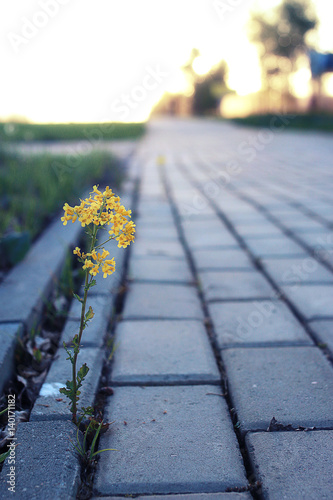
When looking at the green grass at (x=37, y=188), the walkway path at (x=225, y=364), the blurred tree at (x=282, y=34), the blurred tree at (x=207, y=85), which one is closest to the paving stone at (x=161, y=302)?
the walkway path at (x=225, y=364)

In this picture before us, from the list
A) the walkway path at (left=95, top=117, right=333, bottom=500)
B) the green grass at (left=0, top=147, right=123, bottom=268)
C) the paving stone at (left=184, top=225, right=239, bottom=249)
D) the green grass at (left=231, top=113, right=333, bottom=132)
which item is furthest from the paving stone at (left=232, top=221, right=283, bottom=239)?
the green grass at (left=231, top=113, right=333, bottom=132)

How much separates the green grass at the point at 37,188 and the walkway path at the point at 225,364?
0.67 meters

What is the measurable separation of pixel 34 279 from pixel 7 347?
0.62 meters

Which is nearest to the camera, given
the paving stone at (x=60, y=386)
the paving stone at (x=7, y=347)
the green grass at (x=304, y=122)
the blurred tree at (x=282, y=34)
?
the paving stone at (x=60, y=386)

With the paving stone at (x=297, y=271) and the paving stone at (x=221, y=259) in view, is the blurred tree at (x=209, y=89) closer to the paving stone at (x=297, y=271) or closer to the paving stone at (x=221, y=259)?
the paving stone at (x=221, y=259)

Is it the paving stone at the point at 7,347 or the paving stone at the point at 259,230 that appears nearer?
the paving stone at the point at 7,347

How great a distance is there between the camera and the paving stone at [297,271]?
2.29 metres

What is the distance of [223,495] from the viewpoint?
993mm

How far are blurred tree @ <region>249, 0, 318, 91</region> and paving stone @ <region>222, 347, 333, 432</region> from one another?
25126mm

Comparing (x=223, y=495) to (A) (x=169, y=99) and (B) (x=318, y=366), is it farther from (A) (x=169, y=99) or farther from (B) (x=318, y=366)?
(A) (x=169, y=99)

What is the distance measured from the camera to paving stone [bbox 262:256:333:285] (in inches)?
90.3

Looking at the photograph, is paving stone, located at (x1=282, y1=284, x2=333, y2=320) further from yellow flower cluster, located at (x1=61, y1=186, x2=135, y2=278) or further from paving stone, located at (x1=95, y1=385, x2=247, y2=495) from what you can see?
yellow flower cluster, located at (x1=61, y1=186, x2=135, y2=278)

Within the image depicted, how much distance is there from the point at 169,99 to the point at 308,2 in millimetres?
28587

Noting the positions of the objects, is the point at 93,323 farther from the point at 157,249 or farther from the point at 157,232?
the point at 157,232
